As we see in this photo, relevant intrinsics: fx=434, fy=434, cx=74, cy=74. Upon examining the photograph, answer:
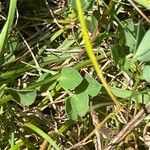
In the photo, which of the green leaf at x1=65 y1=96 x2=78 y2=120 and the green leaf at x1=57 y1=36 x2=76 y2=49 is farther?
the green leaf at x1=57 y1=36 x2=76 y2=49

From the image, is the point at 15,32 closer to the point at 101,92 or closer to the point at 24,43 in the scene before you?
the point at 24,43

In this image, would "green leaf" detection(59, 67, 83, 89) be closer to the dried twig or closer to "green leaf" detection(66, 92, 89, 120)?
"green leaf" detection(66, 92, 89, 120)

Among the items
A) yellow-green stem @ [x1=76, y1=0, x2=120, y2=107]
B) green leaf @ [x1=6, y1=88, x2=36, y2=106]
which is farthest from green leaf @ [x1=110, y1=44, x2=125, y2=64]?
green leaf @ [x1=6, y1=88, x2=36, y2=106]

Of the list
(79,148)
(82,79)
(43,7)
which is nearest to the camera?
(82,79)

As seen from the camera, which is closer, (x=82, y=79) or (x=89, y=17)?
(x=82, y=79)

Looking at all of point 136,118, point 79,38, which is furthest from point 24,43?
point 136,118

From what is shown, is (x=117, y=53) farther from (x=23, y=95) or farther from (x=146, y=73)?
(x=23, y=95)
